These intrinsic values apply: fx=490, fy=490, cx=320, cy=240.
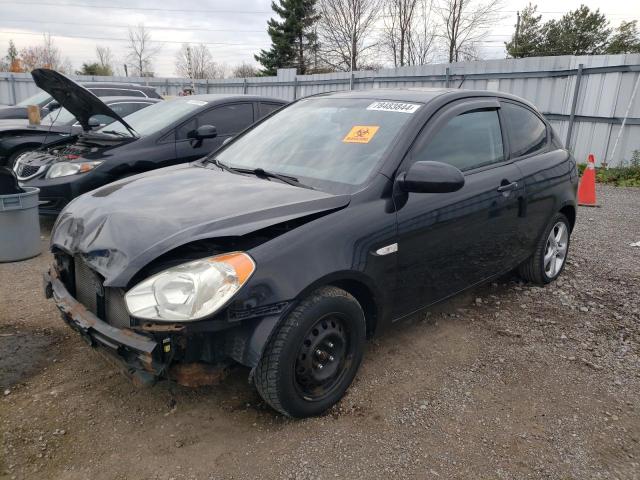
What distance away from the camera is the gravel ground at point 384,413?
2297 mm

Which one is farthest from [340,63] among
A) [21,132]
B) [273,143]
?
[273,143]

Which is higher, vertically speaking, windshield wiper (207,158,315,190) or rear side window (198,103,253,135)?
rear side window (198,103,253,135)

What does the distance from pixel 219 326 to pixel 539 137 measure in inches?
133

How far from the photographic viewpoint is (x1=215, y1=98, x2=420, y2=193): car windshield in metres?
2.91

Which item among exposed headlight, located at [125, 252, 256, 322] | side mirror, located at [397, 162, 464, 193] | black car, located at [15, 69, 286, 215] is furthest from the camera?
black car, located at [15, 69, 286, 215]

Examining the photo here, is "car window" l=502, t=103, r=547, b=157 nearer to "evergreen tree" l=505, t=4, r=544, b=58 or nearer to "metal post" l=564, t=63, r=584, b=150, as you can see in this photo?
"metal post" l=564, t=63, r=584, b=150

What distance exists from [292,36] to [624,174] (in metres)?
35.5

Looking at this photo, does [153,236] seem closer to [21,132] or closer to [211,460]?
[211,460]

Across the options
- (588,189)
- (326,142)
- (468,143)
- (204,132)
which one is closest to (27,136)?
(204,132)

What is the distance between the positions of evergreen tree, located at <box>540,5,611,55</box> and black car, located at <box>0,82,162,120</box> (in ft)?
101

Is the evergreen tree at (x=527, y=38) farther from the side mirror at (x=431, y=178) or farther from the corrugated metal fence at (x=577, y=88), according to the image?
the side mirror at (x=431, y=178)

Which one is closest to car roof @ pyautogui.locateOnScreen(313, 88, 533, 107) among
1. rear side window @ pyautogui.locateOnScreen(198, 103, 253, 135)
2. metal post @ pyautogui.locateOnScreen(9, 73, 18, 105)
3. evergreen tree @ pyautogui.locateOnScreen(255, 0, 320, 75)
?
rear side window @ pyautogui.locateOnScreen(198, 103, 253, 135)

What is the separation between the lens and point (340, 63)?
1462 inches

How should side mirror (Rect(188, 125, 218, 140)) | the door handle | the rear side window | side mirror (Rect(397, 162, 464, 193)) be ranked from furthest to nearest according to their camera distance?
the rear side window → side mirror (Rect(188, 125, 218, 140)) → the door handle → side mirror (Rect(397, 162, 464, 193))
